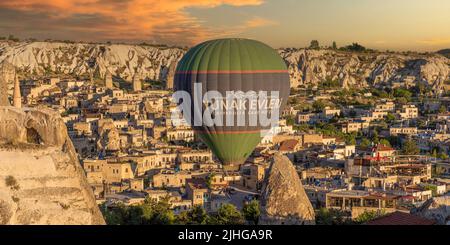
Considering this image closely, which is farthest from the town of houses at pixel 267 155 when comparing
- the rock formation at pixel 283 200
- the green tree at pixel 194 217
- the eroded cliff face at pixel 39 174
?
the eroded cliff face at pixel 39 174

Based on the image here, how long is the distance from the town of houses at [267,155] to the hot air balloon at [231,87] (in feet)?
6.53

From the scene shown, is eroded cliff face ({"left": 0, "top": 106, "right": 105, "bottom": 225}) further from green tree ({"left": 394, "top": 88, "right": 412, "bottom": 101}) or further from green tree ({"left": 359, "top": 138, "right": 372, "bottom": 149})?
green tree ({"left": 394, "top": 88, "right": 412, "bottom": 101})

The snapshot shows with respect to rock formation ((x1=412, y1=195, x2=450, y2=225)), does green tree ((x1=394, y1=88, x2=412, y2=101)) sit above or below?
below

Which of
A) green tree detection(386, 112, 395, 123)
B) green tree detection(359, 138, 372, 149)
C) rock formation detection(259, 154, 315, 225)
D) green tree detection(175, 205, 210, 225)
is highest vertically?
rock formation detection(259, 154, 315, 225)

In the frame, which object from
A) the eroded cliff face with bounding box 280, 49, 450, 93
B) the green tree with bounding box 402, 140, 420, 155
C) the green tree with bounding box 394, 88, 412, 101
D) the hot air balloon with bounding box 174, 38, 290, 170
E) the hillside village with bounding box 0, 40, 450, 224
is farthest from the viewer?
the eroded cliff face with bounding box 280, 49, 450, 93

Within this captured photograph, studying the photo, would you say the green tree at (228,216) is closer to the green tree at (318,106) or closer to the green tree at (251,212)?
the green tree at (251,212)

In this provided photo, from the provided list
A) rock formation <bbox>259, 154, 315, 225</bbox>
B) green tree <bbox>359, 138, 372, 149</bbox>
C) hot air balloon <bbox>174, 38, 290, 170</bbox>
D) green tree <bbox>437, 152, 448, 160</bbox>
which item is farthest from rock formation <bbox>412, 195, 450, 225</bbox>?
green tree <bbox>359, 138, 372, 149</bbox>

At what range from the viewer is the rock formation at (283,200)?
36.9ft

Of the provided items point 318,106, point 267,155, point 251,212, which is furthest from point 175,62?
point 251,212

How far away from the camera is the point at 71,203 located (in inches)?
381

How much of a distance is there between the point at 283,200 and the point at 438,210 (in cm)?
304

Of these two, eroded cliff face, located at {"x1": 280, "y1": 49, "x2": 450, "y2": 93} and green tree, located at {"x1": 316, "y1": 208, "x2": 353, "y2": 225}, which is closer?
green tree, located at {"x1": 316, "y1": 208, "x2": 353, "y2": 225}

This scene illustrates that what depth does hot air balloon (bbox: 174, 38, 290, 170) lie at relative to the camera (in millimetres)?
18469

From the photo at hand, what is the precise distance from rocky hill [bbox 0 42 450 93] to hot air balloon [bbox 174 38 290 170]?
54805 mm
